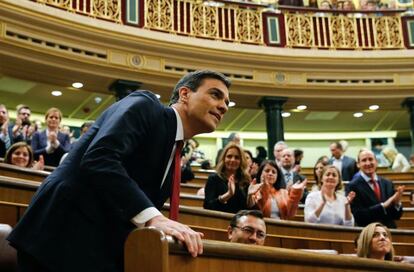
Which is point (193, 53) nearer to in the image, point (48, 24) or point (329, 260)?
point (48, 24)

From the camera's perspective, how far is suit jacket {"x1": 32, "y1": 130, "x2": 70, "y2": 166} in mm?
4070

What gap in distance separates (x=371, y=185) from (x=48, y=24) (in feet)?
13.3

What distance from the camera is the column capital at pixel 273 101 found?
7906 millimetres

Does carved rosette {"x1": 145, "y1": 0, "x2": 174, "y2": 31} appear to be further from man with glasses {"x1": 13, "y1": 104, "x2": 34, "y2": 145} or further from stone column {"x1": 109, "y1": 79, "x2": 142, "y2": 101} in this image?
man with glasses {"x1": 13, "y1": 104, "x2": 34, "y2": 145}

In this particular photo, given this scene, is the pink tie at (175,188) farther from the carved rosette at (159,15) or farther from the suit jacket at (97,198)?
the carved rosette at (159,15)

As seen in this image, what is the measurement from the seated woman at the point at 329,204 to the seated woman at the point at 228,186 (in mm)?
536

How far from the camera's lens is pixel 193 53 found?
23.8 ft

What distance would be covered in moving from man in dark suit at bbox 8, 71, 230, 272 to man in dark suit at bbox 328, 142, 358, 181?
4.24 meters

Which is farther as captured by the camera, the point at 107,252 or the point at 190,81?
the point at 190,81

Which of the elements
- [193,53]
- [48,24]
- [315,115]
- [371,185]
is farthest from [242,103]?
[371,185]

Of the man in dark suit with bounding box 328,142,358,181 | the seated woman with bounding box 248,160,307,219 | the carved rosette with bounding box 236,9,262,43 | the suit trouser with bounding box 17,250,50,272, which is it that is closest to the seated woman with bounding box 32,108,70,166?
the seated woman with bounding box 248,160,307,219

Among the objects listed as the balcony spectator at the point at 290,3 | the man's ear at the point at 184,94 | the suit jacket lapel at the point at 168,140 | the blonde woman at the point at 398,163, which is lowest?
the suit jacket lapel at the point at 168,140

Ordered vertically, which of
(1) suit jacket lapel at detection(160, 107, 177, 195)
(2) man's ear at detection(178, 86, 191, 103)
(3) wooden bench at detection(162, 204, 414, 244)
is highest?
(2) man's ear at detection(178, 86, 191, 103)

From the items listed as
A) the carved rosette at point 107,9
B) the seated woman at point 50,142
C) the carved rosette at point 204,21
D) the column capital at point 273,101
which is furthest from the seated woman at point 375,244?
the column capital at point 273,101
